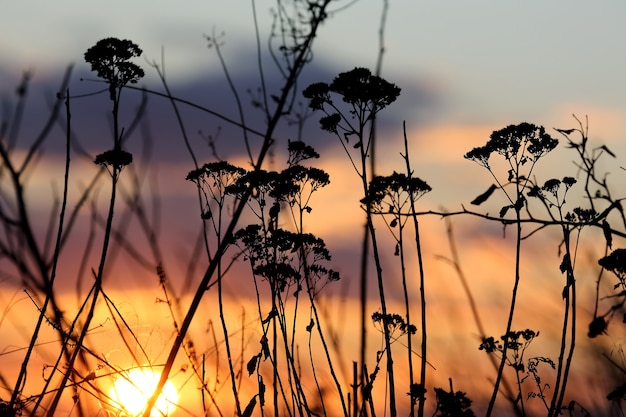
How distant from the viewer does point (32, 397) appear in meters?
4.24

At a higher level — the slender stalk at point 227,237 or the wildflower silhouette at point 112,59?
the wildflower silhouette at point 112,59

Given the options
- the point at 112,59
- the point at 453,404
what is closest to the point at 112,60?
the point at 112,59

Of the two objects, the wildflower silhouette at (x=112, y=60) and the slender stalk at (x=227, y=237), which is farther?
the wildflower silhouette at (x=112, y=60)

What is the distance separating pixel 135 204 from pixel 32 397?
5.57 feet

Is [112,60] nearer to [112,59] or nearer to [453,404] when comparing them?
[112,59]

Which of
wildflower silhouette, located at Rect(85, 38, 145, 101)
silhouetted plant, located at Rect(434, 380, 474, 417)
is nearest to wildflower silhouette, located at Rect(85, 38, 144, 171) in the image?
wildflower silhouette, located at Rect(85, 38, 145, 101)

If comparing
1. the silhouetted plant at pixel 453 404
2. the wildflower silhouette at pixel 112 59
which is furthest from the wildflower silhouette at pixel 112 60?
the silhouetted plant at pixel 453 404

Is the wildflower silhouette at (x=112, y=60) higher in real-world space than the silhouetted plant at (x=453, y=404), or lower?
higher

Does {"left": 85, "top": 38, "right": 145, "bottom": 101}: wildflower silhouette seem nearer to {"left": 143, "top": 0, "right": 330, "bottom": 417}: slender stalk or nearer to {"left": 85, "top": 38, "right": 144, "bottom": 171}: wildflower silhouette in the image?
{"left": 85, "top": 38, "right": 144, "bottom": 171}: wildflower silhouette

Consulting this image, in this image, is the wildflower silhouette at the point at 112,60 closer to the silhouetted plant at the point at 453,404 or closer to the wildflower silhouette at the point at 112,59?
the wildflower silhouette at the point at 112,59

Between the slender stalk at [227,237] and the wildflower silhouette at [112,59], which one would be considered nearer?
the slender stalk at [227,237]

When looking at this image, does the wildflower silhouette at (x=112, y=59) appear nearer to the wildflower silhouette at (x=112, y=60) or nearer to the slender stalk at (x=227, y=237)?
the wildflower silhouette at (x=112, y=60)

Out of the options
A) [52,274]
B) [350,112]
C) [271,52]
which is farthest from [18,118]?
[350,112]

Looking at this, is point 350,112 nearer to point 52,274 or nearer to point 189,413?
point 189,413
